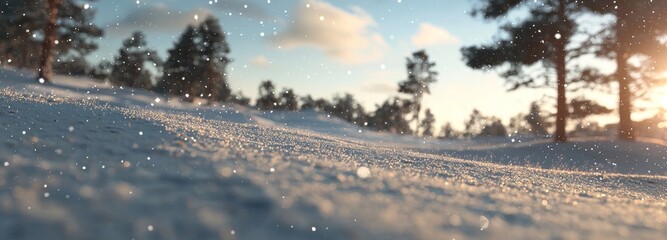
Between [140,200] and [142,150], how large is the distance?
94 cm

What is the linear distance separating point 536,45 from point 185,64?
27.7 metres

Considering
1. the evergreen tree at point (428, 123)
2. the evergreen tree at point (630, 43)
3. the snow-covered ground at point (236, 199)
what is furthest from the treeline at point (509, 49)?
the evergreen tree at point (428, 123)

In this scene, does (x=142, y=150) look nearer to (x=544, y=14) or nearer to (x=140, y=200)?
(x=140, y=200)

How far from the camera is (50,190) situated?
1.55 m

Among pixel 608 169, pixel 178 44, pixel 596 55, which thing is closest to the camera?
pixel 608 169

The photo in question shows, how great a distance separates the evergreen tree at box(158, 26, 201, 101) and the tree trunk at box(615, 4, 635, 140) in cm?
2802

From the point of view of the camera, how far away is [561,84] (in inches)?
569

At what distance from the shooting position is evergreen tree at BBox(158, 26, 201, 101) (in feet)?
110

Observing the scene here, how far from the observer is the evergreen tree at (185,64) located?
33.7m

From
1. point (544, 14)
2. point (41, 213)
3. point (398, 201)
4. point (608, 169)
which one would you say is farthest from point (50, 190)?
point (544, 14)

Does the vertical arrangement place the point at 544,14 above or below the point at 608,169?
above

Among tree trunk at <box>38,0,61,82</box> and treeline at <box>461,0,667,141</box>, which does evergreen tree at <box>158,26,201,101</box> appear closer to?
tree trunk at <box>38,0,61,82</box>

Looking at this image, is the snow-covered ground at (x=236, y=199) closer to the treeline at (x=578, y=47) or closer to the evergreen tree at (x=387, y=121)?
the treeline at (x=578, y=47)

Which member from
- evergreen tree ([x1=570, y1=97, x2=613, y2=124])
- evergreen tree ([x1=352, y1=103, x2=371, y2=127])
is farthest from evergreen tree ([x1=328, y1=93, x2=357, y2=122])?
evergreen tree ([x1=570, y1=97, x2=613, y2=124])
